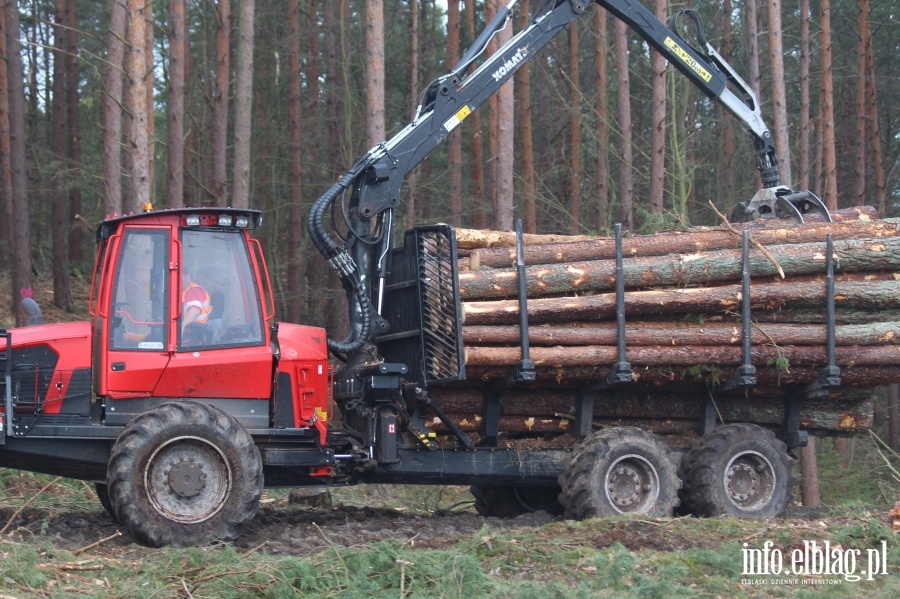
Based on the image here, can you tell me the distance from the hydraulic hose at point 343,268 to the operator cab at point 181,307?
847 millimetres

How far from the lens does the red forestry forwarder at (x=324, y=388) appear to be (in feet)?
26.9

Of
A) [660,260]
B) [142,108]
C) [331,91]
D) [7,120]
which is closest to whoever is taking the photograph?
[660,260]

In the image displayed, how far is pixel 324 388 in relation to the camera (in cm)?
923

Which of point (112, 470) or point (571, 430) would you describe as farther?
point (571, 430)

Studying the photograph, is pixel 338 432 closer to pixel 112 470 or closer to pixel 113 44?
pixel 112 470

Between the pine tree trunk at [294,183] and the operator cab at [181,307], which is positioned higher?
the pine tree trunk at [294,183]

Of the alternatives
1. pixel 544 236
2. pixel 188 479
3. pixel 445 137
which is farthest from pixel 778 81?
pixel 188 479

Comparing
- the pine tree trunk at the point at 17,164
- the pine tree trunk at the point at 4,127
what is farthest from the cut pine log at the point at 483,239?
the pine tree trunk at the point at 4,127

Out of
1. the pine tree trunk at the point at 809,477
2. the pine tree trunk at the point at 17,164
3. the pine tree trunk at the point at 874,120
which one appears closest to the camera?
the pine tree trunk at the point at 809,477

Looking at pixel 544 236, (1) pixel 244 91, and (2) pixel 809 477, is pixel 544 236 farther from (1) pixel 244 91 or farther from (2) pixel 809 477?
(1) pixel 244 91

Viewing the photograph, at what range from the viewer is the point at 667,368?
10008 millimetres

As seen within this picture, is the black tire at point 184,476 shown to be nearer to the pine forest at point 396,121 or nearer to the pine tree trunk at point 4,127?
the pine forest at point 396,121

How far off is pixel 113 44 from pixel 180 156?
2.40 meters

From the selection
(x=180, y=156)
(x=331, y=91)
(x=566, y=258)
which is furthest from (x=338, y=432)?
(x=331, y=91)
